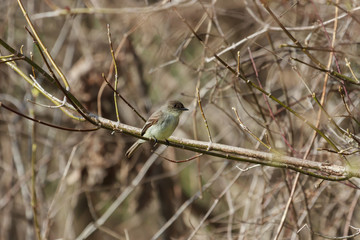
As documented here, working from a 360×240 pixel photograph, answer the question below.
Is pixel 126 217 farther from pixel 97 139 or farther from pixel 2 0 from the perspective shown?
pixel 2 0

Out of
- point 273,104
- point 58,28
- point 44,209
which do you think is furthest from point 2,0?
point 273,104

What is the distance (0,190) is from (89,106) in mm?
2323

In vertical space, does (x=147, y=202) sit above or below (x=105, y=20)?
below

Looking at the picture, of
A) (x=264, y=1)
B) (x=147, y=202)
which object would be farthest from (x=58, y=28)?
(x=264, y=1)

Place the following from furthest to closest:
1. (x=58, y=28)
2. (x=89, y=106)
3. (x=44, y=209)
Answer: (x=58, y=28), (x=89, y=106), (x=44, y=209)

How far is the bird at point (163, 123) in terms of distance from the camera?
14.1 ft

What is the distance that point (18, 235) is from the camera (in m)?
8.54

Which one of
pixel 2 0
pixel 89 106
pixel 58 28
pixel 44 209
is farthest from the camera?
pixel 58 28

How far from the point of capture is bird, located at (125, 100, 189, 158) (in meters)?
4.31

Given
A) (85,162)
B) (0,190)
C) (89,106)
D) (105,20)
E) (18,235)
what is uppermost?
(105,20)

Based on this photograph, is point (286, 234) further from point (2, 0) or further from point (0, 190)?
point (2, 0)

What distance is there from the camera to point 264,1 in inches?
93.7

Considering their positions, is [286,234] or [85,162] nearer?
[286,234]

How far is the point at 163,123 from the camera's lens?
4441mm
